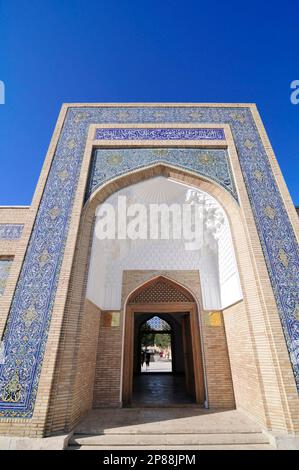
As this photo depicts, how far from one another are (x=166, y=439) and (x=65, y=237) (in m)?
2.70

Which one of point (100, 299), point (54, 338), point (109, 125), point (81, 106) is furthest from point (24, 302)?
point (81, 106)

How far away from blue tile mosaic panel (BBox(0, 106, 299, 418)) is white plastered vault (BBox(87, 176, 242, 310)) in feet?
1.89

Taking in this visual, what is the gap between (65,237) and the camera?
3285mm

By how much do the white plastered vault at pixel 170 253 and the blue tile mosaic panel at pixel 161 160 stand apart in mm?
318

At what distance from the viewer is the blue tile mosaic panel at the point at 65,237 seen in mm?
2529

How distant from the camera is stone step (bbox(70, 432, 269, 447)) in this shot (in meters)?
2.33

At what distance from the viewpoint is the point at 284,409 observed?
7.77 feet

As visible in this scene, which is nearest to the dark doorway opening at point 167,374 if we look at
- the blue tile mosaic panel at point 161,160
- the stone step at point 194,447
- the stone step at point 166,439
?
the stone step at point 166,439

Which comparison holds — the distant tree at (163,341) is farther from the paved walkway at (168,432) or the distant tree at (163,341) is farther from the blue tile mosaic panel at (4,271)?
the blue tile mosaic panel at (4,271)

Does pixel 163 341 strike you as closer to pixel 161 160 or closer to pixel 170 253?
pixel 170 253

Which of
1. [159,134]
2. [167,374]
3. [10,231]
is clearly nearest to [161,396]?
[167,374]

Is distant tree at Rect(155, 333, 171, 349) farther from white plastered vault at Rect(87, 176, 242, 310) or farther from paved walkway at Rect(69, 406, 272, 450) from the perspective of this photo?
paved walkway at Rect(69, 406, 272, 450)

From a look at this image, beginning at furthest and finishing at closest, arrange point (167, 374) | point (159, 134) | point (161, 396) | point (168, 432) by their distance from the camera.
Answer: point (167, 374) < point (159, 134) < point (161, 396) < point (168, 432)

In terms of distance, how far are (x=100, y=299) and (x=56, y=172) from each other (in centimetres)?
235
